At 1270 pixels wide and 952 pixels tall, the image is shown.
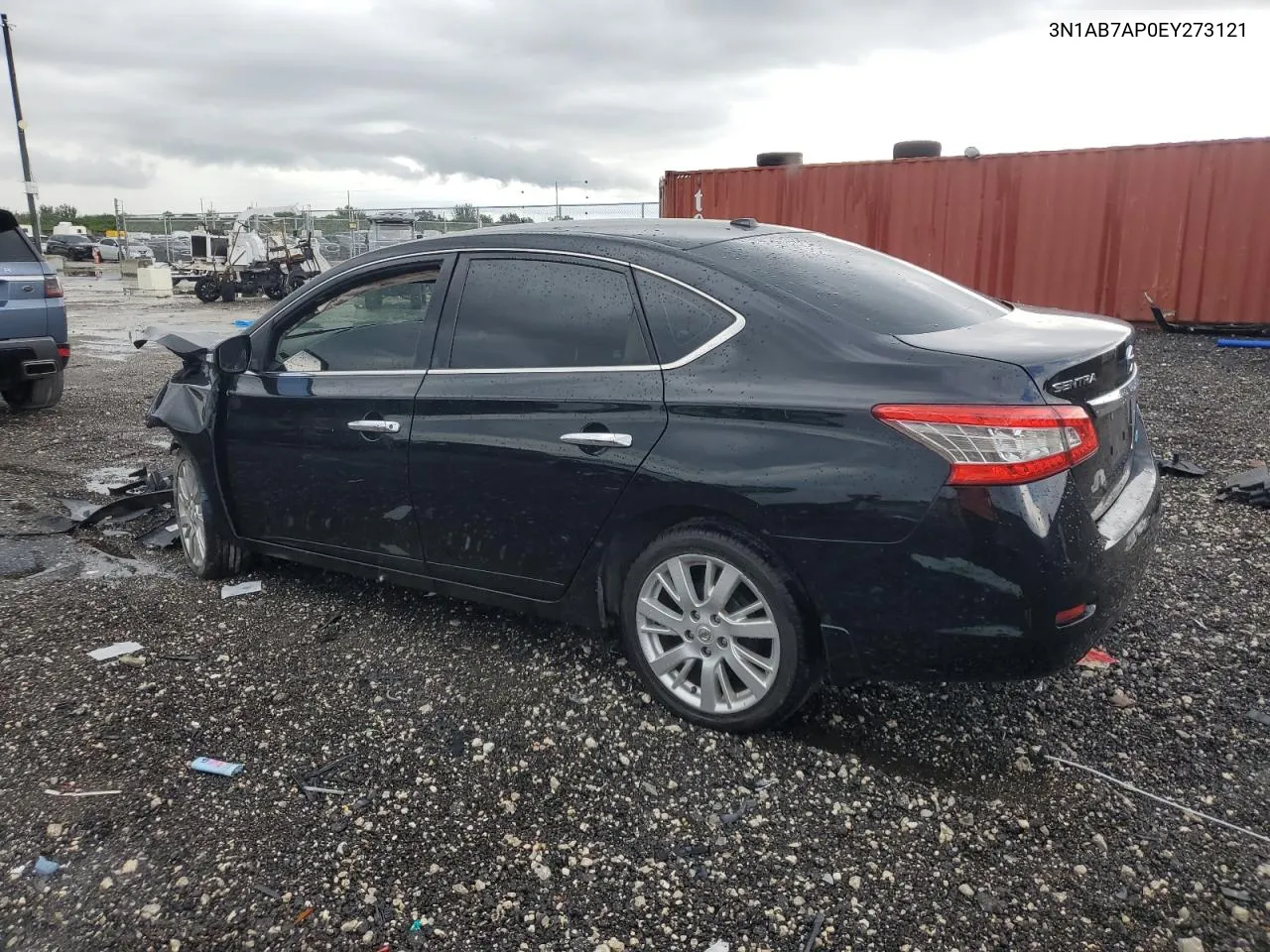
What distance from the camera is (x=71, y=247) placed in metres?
46.7

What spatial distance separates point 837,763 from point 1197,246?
12477 millimetres

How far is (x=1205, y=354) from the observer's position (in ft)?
37.0

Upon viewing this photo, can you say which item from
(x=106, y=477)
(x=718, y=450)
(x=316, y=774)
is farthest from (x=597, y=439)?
(x=106, y=477)

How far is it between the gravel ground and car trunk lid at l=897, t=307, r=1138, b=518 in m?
0.90

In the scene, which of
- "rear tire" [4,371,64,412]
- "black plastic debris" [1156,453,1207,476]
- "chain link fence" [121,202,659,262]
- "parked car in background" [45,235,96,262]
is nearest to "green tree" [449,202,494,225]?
"chain link fence" [121,202,659,262]

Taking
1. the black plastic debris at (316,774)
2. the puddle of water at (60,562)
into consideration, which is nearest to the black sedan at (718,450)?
the black plastic debris at (316,774)

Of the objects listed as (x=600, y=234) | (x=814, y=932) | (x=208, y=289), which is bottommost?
(x=814, y=932)

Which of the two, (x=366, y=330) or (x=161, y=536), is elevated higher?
(x=366, y=330)

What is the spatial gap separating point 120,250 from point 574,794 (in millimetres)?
39691

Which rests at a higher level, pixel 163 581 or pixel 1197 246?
pixel 1197 246

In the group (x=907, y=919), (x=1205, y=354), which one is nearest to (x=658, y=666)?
(x=907, y=919)

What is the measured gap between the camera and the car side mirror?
436 cm

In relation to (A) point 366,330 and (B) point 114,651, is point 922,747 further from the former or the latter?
(B) point 114,651

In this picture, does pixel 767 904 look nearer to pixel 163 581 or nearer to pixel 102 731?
pixel 102 731
